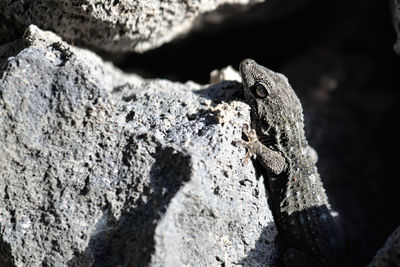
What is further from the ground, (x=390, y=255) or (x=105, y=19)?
(x=105, y=19)

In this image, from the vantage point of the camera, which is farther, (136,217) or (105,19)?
(105,19)

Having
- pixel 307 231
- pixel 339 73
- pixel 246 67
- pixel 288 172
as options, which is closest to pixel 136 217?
pixel 288 172

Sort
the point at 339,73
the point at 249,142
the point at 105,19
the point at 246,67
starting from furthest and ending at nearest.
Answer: the point at 339,73, the point at 246,67, the point at 105,19, the point at 249,142

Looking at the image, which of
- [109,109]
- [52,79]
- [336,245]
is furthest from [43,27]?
[336,245]

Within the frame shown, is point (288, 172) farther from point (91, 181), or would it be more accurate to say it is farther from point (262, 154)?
point (91, 181)

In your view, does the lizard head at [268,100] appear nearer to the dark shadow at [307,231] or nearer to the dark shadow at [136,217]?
the dark shadow at [307,231]

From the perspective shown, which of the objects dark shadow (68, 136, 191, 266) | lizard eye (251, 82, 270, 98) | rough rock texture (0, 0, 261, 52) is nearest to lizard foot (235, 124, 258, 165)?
lizard eye (251, 82, 270, 98)

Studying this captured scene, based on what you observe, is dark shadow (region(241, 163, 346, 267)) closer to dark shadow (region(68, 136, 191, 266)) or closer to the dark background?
the dark background
